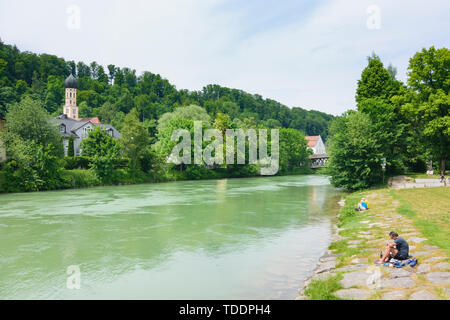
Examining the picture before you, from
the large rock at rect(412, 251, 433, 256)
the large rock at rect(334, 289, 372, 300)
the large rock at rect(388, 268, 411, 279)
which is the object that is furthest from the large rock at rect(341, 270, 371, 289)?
the large rock at rect(412, 251, 433, 256)

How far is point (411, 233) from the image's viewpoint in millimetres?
13070

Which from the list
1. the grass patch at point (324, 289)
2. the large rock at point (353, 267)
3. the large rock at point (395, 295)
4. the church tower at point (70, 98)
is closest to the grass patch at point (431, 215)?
the large rock at point (353, 267)

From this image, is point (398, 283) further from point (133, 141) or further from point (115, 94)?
point (115, 94)

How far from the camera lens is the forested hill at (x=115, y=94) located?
109m

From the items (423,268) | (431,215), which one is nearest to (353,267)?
(423,268)

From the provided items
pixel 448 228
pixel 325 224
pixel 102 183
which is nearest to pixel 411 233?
pixel 448 228

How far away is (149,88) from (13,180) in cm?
11366

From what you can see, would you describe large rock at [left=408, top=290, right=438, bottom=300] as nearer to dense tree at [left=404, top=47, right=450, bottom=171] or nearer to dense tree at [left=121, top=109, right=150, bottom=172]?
dense tree at [left=404, top=47, right=450, bottom=171]

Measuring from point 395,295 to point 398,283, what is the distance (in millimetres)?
775

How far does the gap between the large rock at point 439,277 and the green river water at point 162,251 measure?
307cm

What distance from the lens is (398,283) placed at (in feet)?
26.8

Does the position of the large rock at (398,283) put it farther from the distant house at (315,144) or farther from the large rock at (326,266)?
the distant house at (315,144)

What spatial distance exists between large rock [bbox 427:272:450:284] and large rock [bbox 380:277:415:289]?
44 cm

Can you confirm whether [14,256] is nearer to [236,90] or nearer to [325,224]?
[325,224]
